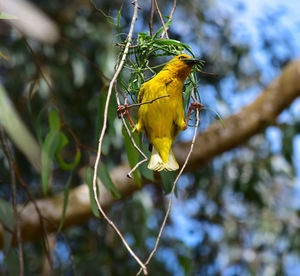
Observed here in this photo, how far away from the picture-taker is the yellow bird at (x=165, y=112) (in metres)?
1.16

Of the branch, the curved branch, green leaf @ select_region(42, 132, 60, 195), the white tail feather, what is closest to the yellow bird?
the white tail feather

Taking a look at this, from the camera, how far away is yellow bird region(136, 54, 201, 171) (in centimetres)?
116

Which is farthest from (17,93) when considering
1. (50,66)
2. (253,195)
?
(253,195)

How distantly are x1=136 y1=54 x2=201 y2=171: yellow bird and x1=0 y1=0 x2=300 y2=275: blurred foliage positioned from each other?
1.93 m

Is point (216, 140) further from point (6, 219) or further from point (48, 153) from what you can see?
point (6, 219)

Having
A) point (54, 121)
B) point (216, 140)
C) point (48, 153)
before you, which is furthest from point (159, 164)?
point (216, 140)

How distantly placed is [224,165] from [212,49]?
939mm

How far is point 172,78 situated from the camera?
121 cm

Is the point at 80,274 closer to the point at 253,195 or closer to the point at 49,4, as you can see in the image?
the point at 253,195

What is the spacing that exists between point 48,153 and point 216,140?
1.49m

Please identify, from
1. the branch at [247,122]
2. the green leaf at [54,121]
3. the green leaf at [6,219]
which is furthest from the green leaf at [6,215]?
the branch at [247,122]

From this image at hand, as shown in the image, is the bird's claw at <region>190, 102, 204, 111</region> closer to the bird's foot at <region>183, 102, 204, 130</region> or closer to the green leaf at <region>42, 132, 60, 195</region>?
the bird's foot at <region>183, 102, 204, 130</region>

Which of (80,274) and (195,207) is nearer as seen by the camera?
(80,274)

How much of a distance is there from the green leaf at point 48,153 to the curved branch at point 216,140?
3.15 feet
